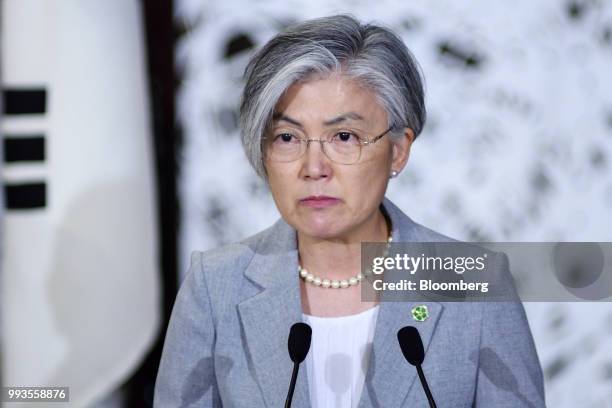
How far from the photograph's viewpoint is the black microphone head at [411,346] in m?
1.04

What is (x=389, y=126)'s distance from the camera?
1261mm

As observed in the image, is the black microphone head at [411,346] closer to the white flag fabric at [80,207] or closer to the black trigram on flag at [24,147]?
the white flag fabric at [80,207]

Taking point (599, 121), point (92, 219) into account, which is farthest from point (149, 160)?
point (599, 121)

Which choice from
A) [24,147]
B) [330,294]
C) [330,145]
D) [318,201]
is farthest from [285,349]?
[24,147]

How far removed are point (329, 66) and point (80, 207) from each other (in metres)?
0.78

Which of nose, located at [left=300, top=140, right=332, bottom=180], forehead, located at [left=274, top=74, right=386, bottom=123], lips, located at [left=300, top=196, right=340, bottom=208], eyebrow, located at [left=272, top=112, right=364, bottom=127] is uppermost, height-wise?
forehead, located at [left=274, top=74, right=386, bottom=123]

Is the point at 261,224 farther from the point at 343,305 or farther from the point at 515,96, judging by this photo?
the point at 515,96

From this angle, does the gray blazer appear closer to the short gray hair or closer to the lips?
the lips

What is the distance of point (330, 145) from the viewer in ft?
4.01

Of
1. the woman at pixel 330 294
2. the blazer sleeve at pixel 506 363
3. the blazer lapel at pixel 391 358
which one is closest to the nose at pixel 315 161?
the woman at pixel 330 294

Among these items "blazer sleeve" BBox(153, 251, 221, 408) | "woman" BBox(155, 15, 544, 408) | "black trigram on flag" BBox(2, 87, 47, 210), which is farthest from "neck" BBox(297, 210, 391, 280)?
"black trigram on flag" BBox(2, 87, 47, 210)

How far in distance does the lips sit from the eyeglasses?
0.23 feet

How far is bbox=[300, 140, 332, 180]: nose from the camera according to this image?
1213 millimetres

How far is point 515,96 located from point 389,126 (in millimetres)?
446
